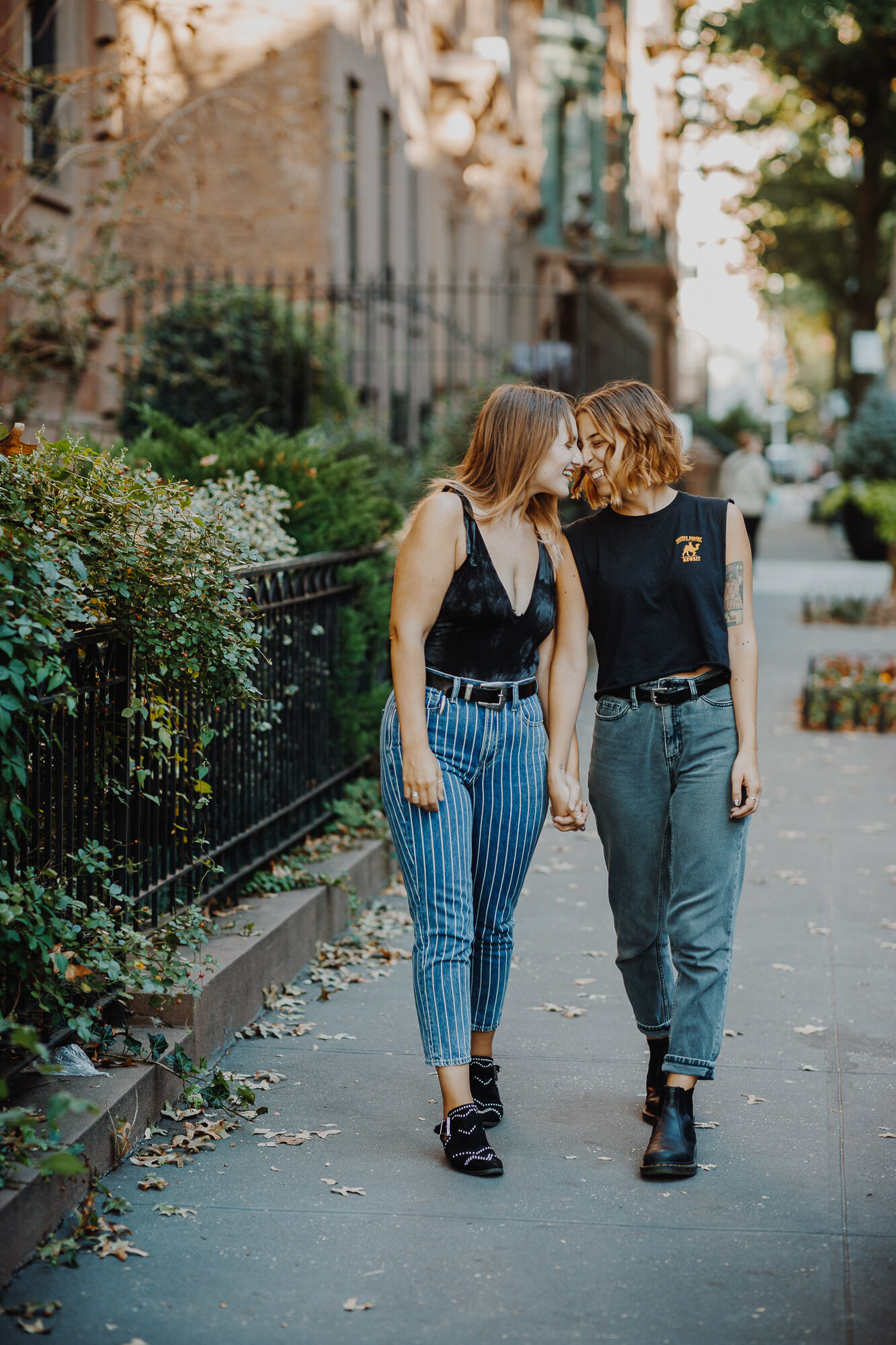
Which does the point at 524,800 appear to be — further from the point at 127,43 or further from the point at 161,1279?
the point at 127,43

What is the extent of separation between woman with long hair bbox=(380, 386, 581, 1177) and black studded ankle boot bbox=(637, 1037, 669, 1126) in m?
0.54

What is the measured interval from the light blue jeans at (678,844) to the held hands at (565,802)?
0.06 metres

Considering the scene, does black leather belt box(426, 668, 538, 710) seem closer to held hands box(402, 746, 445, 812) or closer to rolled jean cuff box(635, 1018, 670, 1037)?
held hands box(402, 746, 445, 812)

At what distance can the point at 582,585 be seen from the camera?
4.05m

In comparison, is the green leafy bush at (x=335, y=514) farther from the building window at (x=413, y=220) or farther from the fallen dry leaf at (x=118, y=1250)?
the building window at (x=413, y=220)

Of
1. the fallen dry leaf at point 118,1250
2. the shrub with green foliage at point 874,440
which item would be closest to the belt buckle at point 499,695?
the fallen dry leaf at point 118,1250

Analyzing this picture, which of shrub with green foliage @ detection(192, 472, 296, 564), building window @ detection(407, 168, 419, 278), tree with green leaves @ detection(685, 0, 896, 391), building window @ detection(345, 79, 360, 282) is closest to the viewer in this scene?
shrub with green foliage @ detection(192, 472, 296, 564)

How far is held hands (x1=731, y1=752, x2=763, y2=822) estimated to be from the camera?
12.6ft

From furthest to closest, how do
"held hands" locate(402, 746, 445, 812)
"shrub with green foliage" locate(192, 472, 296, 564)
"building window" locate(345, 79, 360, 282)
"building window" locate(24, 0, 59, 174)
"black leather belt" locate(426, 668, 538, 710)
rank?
"building window" locate(345, 79, 360, 282) → "building window" locate(24, 0, 59, 174) → "shrub with green foliage" locate(192, 472, 296, 564) → "black leather belt" locate(426, 668, 538, 710) → "held hands" locate(402, 746, 445, 812)

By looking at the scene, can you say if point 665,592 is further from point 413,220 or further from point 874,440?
point 874,440

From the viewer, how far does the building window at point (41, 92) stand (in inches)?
363

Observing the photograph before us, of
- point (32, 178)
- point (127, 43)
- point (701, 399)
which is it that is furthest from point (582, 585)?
point (701, 399)

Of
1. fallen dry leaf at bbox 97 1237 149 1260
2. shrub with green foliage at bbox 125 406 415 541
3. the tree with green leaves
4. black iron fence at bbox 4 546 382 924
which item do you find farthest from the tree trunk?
fallen dry leaf at bbox 97 1237 149 1260

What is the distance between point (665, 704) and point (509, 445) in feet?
2.65
